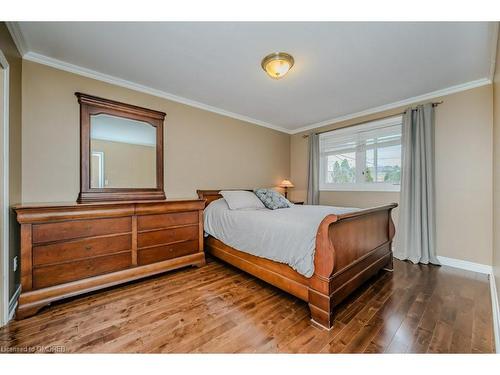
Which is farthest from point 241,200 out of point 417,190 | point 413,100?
point 413,100

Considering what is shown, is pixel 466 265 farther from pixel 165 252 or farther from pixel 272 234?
pixel 165 252

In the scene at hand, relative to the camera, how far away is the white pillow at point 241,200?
2.91 m

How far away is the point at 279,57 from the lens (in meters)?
1.99

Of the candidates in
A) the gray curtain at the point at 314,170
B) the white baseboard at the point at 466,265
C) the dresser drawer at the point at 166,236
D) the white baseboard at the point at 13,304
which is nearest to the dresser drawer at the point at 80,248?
the dresser drawer at the point at 166,236

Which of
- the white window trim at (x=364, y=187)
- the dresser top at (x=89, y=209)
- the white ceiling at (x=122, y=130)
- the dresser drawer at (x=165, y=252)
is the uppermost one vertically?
the white ceiling at (x=122, y=130)

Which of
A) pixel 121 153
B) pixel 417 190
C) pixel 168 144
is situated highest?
pixel 168 144

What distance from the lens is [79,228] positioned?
1.90m

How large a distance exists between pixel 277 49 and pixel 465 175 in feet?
9.31

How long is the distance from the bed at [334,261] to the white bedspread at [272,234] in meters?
0.07

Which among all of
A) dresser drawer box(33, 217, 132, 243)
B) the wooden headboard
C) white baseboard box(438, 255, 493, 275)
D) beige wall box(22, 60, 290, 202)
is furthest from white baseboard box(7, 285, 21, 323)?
white baseboard box(438, 255, 493, 275)

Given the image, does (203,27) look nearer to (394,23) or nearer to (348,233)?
(394,23)

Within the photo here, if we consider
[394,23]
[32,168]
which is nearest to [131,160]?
[32,168]

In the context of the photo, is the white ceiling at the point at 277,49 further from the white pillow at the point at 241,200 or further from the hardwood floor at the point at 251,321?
the hardwood floor at the point at 251,321

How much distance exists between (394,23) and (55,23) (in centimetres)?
272
